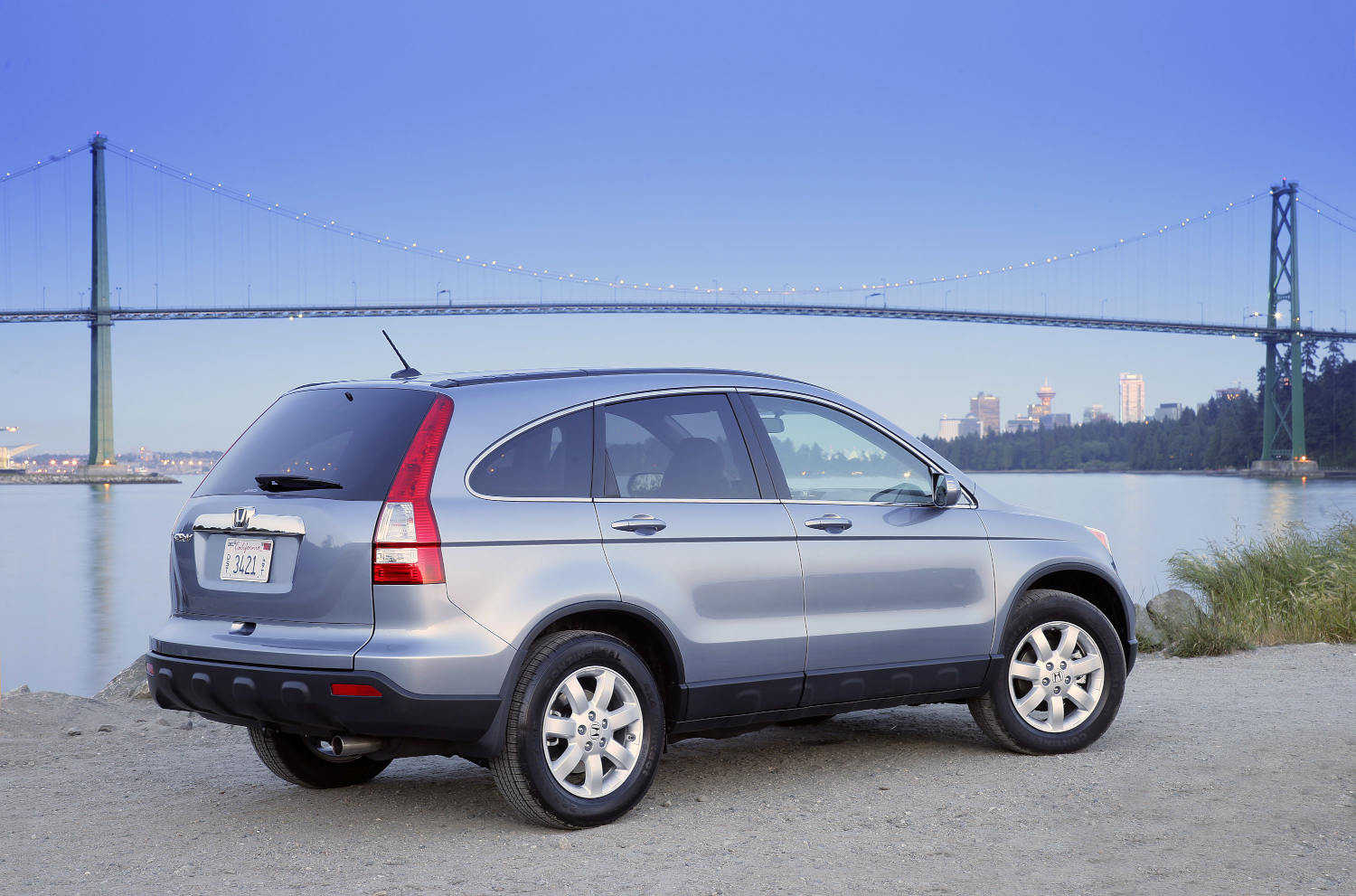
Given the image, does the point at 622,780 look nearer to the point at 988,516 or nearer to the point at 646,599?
the point at 646,599

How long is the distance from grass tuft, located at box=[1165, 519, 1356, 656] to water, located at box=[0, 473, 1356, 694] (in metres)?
1.10

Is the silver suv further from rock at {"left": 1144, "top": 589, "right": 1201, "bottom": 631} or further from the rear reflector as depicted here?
rock at {"left": 1144, "top": 589, "right": 1201, "bottom": 631}

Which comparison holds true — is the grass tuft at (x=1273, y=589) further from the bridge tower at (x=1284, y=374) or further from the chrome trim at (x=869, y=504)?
the bridge tower at (x=1284, y=374)

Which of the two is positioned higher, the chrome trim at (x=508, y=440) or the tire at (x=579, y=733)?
the chrome trim at (x=508, y=440)

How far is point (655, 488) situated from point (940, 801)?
5.21ft

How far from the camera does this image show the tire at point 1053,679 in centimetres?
579

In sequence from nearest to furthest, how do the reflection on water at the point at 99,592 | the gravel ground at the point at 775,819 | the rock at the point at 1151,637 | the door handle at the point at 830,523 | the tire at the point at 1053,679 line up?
the gravel ground at the point at 775,819
the door handle at the point at 830,523
the tire at the point at 1053,679
the rock at the point at 1151,637
the reflection on water at the point at 99,592

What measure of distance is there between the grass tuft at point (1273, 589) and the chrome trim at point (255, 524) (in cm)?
775

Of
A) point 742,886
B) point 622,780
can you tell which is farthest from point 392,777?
point 742,886

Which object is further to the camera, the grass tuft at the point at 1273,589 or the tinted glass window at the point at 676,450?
the grass tuft at the point at 1273,589

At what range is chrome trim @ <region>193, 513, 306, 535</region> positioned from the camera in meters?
4.41

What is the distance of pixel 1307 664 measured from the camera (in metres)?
9.08

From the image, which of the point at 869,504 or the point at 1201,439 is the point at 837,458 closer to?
the point at 869,504

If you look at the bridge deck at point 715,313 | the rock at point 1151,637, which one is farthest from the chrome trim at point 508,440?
the bridge deck at point 715,313
